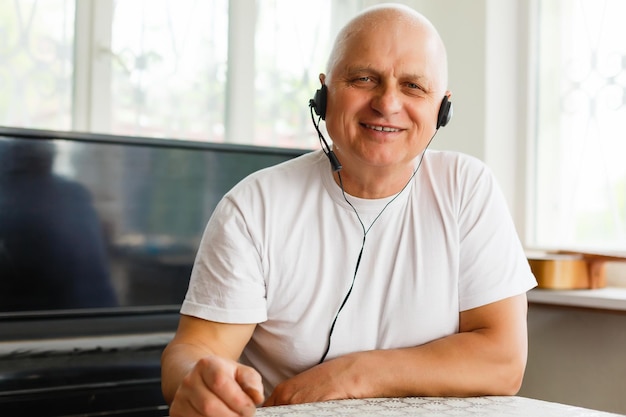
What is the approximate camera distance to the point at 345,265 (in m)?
1.32

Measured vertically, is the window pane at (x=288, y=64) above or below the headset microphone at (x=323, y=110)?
above

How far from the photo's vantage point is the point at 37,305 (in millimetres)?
2033

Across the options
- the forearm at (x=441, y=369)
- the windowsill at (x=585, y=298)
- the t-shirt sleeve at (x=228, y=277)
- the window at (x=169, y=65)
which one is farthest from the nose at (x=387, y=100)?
the window at (x=169, y=65)

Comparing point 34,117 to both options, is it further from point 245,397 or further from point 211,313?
point 245,397

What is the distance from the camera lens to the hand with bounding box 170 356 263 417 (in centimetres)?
82

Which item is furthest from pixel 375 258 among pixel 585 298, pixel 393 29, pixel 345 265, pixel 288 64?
pixel 288 64

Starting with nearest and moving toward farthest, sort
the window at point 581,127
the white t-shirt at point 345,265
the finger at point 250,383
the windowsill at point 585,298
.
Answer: the finger at point 250,383, the white t-shirt at point 345,265, the windowsill at point 585,298, the window at point 581,127

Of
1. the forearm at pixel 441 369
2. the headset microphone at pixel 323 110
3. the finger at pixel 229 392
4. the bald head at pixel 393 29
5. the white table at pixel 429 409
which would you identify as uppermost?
the bald head at pixel 393 29

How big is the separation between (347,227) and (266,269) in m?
0.17

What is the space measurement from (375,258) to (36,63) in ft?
5.18

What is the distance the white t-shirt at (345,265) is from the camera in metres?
1.28

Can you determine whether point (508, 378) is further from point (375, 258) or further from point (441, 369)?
point (375, 258)

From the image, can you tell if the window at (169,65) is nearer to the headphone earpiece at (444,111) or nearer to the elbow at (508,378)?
the headphone earpiece at (444,111)

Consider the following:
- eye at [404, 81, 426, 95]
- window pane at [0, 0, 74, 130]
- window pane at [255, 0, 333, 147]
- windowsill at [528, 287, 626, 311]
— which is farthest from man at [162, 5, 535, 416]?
window pane at [255, 0, 333, 147]
